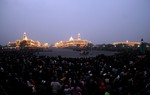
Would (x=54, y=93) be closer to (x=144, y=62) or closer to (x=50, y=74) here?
(x=50, y=74)

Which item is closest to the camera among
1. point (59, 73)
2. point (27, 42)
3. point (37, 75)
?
point (37, 75)

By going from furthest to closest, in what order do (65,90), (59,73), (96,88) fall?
(59,73), (96,88), (65,90)

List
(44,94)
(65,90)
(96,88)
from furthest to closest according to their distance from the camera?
1. (96,88)
2. (44,94)
3. (65,90)

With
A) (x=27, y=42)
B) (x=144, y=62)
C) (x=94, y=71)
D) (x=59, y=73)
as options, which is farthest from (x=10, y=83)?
(x=27, y=42)

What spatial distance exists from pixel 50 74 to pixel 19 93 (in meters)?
6.15

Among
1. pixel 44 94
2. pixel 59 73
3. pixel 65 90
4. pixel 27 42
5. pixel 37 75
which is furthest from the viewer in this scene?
pixel 27 42

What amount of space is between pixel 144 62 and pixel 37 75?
35.0 feet

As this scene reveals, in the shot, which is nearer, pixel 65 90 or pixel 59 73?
pixel 65 90

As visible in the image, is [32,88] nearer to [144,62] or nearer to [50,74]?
[50,74]

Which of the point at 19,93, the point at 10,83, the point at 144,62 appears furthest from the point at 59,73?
the point at 144,62

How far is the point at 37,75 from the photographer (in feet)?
56.4

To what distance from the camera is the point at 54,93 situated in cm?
1178

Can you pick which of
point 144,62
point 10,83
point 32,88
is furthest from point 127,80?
point 144,62

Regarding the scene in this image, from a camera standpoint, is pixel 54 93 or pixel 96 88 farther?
pixel 96 88
